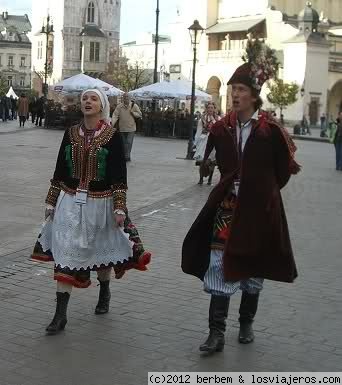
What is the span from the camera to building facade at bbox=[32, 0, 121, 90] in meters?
102

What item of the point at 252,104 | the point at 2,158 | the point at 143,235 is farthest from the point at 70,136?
the point at 2,158

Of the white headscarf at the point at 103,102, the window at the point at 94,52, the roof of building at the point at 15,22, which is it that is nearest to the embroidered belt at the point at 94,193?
the white headscarf at the point at 103,102

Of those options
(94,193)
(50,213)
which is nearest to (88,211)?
(94,193)

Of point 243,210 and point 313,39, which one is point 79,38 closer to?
point 313,39

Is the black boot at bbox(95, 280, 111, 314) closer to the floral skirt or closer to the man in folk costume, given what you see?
the floral skirt

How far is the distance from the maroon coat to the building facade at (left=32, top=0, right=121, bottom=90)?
9597 cm

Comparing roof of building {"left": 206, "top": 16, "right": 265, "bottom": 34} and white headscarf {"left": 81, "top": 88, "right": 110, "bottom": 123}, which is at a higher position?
roof of building {"left": 206, "top": 16, "right": 265, "bottom": 34}

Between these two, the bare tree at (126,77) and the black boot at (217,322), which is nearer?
the black boot at (217,322)

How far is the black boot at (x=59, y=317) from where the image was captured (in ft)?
18.3

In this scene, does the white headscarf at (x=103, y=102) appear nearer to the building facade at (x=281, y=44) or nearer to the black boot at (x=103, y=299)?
the black boot at (x=103, y=299)

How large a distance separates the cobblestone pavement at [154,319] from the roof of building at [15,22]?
13917cm

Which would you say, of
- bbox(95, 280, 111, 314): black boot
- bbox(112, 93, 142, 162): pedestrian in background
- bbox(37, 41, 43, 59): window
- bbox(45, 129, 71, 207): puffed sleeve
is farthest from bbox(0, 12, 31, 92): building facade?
bbox(45, 129, 71, 207): puffed sleeve

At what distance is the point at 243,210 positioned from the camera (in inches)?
203

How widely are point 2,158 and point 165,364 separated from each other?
15.4m
